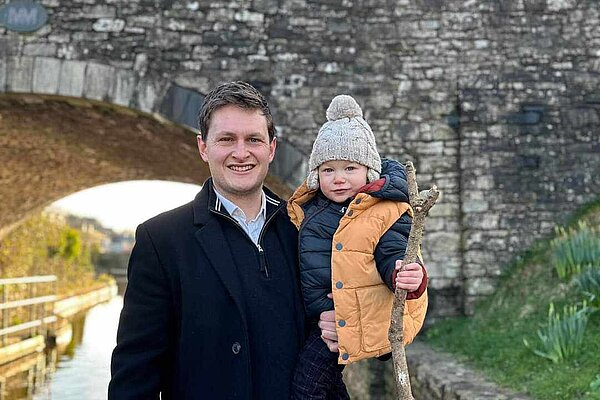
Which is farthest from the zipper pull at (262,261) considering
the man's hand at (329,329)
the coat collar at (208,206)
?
the man's hand at (329,329)

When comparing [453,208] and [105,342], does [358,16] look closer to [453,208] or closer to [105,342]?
[453,208]

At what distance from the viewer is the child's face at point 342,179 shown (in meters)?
2.32

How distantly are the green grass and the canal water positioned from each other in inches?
149

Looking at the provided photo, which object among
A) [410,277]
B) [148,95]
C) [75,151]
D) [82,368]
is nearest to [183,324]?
[410,277]

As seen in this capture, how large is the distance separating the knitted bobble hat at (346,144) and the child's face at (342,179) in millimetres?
22

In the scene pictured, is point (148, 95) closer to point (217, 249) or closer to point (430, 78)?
point (430, 78)

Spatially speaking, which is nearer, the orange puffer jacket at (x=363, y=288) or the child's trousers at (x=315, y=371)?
the child's trousers at (x=315, y=371)

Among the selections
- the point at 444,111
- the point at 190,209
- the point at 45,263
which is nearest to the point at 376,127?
the point at 444,111

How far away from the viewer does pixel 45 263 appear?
14445mm

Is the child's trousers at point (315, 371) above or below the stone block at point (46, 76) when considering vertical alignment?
below

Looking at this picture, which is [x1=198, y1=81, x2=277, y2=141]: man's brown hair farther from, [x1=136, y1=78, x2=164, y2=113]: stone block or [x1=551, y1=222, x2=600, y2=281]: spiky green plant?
[x1=136, y1=78, x2=164, y2=113]: stone block

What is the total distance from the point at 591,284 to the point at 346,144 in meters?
3.35

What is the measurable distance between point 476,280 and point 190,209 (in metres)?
5.02

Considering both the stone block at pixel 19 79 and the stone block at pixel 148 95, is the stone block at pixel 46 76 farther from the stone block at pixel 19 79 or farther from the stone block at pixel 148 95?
the stone block at pixel 148 95
